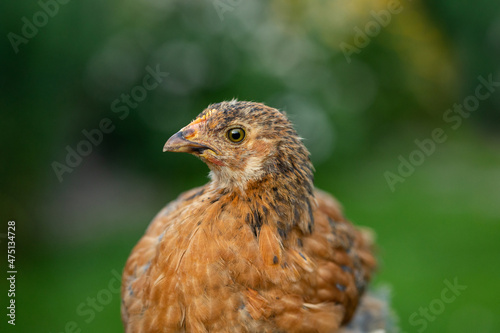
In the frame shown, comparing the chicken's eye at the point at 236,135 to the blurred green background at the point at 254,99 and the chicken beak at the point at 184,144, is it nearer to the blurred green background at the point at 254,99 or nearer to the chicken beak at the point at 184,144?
the chicken beak at the point at 184,144

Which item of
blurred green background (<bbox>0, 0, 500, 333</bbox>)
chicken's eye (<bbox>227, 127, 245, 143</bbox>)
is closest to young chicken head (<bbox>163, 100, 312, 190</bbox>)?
chicken's eye (<bbox>227, 127, 245, 143</bbox>)

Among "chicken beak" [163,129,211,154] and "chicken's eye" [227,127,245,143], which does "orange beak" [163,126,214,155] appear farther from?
"chicken's eye" [227,127,245,143]

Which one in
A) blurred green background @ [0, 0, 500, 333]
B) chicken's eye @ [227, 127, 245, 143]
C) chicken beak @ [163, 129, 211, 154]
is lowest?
chicken beak @ [163, 129, 211, 154]

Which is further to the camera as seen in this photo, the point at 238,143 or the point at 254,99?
the point at 254,99

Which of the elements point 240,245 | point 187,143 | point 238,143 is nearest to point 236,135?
point 238,143

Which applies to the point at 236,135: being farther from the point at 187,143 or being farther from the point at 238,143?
the point at 187,143

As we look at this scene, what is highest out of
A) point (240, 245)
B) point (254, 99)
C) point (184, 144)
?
point (254, 99)

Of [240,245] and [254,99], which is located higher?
[254,99]
